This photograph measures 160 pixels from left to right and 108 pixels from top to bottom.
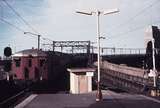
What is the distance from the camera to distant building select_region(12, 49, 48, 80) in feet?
126

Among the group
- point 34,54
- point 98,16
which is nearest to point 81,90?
point 34,54

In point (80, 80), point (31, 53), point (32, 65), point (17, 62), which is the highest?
point (31, 53)

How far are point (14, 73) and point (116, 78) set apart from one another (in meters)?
29.0

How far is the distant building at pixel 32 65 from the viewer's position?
126 ft

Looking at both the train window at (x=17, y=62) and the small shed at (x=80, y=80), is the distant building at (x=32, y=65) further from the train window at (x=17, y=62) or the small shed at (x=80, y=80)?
the small shed at (x=80, y=80)

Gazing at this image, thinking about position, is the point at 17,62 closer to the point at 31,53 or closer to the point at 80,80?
the point at 31,53

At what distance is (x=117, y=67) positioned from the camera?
79.2 metres

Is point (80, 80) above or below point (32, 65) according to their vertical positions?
below

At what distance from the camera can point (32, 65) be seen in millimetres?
38750

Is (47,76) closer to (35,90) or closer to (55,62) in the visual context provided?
(35,90)

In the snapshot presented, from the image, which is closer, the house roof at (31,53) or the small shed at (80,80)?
the small shed at (80,80)

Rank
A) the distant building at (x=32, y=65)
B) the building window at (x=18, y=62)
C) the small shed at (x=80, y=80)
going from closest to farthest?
1. the small shed at (x=80, y=80)
2. the distant building at (x=32, y=65)
3. the building window at (x=18, y=62)

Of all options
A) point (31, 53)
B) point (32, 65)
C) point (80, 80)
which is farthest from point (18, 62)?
point (80, 80)

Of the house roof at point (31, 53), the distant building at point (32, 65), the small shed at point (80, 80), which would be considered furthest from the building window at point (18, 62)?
the small shed at point (80, 80)
